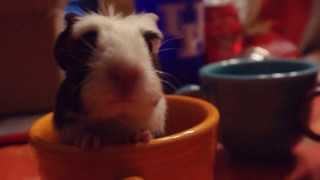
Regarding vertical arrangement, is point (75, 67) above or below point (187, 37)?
above

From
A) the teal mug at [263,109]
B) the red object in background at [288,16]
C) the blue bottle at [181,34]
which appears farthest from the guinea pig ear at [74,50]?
the red object in background at [288,16]

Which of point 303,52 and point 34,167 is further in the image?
point 303,52

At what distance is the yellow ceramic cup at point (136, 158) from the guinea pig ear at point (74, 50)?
5 centimetres

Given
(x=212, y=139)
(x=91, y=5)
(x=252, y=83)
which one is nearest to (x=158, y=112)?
(x=212, y=139)

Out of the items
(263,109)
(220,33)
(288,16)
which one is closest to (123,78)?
(263,109)

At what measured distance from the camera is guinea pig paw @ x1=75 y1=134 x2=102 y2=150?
14.4 inches

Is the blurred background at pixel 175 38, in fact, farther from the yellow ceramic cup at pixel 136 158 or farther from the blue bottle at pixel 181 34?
the yellow ceramic cup at pixel 136 158

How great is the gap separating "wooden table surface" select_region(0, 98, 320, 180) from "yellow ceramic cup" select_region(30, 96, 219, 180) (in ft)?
0.56

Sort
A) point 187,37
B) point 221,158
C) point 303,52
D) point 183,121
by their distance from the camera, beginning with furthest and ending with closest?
point 303,52 → point 187,37 → point 221,158 → point 183,121

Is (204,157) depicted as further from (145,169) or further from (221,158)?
(221,158)

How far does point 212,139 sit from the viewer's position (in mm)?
413

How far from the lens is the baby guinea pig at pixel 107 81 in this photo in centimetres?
35

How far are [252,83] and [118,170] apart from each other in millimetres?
238

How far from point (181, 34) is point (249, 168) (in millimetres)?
320
